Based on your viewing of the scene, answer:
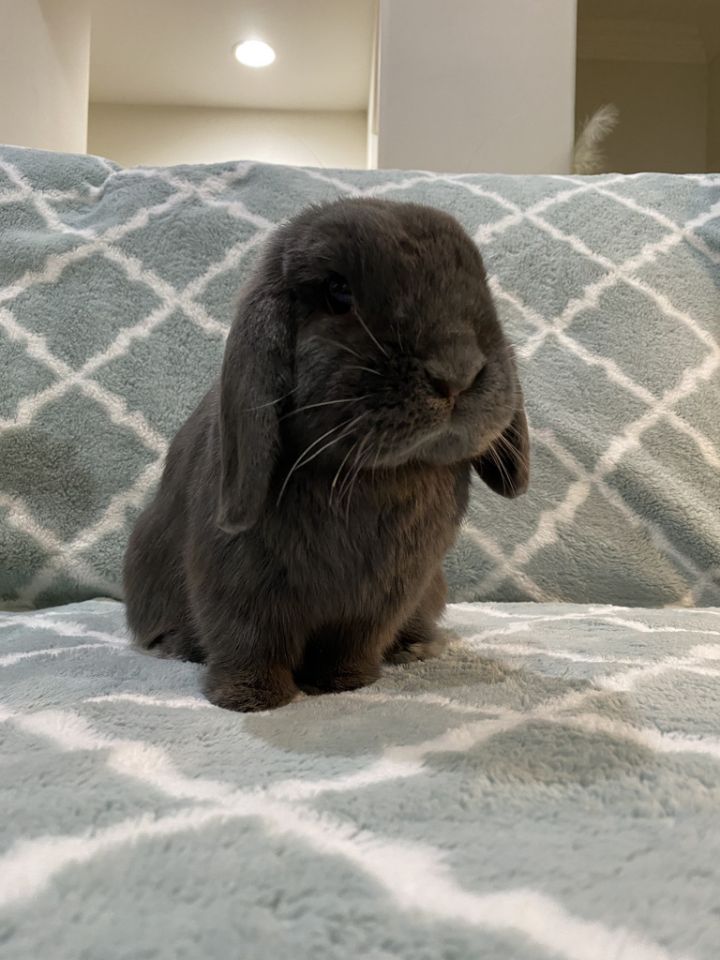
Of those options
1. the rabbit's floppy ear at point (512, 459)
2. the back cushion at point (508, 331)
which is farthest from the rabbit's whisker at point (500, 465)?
the back cushion at point (508, 331)

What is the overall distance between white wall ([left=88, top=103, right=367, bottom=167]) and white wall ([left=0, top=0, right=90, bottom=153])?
0.61m

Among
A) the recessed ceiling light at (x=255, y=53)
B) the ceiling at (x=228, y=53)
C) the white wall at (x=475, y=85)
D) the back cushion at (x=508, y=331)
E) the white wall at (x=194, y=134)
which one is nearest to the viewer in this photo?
the back cushion at (x=508, y=331)

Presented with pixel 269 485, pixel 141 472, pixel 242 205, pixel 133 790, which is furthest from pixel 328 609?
pixel 242 205

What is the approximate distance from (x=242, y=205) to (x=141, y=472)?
0.51m

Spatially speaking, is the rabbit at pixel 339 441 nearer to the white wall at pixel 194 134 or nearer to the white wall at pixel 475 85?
the white wall at pixel 475 85

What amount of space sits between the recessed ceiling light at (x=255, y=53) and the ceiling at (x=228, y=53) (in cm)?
2

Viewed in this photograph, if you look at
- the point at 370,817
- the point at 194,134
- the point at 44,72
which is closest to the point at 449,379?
the point at 370,817

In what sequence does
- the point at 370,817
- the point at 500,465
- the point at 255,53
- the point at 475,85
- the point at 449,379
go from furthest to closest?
the point at 255,53 → the point at 475,85 → the point at 500,465 → the point at 449,379 → the point at 370,817

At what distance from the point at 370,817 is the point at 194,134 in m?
3.12

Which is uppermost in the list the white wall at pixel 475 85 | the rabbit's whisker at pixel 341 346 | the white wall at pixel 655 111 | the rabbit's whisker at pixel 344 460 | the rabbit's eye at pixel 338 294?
the white wall at pixel 655 111

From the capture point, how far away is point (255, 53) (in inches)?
113

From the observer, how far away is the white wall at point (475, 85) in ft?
5.98

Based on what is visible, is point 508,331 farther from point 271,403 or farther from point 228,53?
point 228,53

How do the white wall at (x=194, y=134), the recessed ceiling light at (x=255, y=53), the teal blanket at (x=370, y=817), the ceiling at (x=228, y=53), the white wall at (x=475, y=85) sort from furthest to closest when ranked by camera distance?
the white wall at (x=194, y=134) < the recessed ceiling light at (x=255, y=53) < the ceiling at (x=228, y=53) < the white wall at (x=475, y=85) < the teal blanket at (x=370, y=817)
